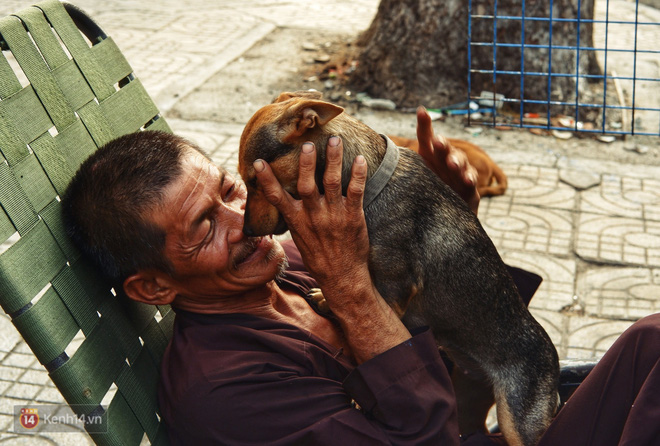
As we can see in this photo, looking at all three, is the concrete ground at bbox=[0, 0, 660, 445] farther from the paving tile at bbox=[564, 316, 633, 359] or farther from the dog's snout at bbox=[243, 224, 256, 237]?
the dog's snout at bbox=[243, 224, 256, 237]

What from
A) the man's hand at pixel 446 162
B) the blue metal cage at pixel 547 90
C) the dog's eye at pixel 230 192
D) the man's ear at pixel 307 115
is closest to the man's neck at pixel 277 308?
the dog's eye at pixel 230 192

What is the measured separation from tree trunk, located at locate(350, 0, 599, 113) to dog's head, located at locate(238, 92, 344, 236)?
5.36 m

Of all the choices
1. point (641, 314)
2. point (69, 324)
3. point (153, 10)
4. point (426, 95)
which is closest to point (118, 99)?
point (69, 324)

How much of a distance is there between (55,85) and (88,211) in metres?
0.69

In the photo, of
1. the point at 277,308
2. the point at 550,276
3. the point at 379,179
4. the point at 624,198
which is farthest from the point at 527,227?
the point at 277,308

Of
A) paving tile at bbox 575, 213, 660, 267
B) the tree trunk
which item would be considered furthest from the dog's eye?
the tree trunk

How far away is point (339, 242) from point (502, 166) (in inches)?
177

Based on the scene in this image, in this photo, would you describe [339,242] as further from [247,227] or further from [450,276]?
[450,276]

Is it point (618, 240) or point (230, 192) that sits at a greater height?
point (230, 192)

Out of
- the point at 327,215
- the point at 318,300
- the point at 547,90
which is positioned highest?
the point at 327,215

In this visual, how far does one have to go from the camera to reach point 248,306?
274 cm

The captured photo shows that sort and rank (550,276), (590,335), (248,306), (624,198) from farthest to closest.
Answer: (624,198)
(550,276)
(590,335)
(248,306)

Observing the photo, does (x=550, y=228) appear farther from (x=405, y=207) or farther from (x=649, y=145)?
(x=405, y=207)

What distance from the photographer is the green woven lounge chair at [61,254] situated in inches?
90.9
